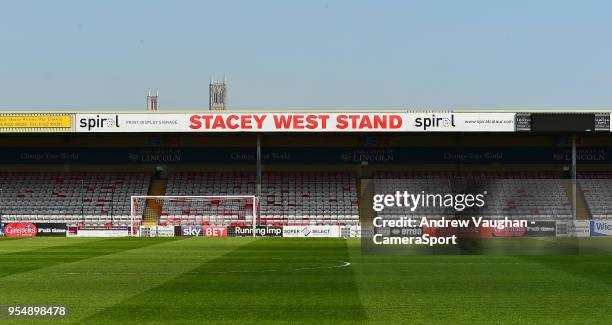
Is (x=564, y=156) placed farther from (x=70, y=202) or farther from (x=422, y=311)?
(x=422, y=311)

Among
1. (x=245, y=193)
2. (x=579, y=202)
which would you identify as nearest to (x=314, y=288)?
(x=245, y=193)

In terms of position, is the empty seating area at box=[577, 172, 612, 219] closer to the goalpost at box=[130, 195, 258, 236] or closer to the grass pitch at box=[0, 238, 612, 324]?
the goalpost at box=[130, 195, 258, 236]

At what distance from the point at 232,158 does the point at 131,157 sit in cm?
778

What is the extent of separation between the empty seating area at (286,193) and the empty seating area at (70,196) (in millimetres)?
3473

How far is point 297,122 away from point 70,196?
18.4 metres

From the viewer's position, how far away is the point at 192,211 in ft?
183

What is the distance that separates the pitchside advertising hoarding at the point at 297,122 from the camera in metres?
52.3

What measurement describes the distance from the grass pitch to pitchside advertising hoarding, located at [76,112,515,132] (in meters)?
26.1

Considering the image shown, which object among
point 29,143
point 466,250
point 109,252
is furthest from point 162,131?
point 466,250

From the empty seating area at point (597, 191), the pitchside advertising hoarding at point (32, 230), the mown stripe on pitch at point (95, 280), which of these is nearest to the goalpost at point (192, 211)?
the pitchside advertising hoarding at point (32, 230)

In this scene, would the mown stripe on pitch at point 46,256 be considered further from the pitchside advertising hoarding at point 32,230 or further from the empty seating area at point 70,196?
the empty seating area at point 70,196

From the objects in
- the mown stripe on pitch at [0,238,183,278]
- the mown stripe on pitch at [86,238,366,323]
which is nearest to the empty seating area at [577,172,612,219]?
the mown stripe on pitch at [0,238,183,278]

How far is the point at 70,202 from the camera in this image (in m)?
57.9

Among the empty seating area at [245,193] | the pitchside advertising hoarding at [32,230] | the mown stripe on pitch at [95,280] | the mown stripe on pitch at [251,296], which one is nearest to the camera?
the mown stripe on pitch at [251,296]
